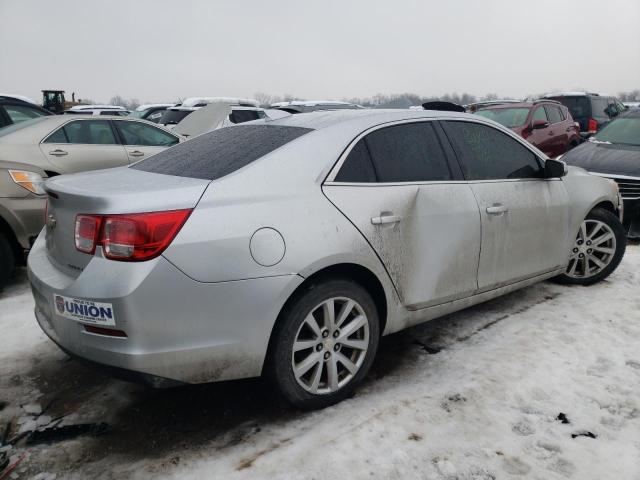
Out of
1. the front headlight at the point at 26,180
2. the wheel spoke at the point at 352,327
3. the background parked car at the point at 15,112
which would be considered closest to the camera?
the wheel spoke at the point at 352,327

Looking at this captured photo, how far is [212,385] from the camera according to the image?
10.1ft

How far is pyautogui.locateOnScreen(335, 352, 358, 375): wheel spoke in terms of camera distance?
276 centimetres

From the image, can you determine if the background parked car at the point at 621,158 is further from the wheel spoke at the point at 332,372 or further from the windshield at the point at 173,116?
the windshield at the point at 173,116

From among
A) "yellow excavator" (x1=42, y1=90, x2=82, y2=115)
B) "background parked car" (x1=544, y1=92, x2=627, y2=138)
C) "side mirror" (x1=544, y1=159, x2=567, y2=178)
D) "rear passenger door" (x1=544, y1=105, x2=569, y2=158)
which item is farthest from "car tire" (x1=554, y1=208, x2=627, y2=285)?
"yellow excavator" (x1=42, y1=90, x2=82, y2=115)

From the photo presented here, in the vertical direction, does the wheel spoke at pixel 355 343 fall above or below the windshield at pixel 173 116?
→ below

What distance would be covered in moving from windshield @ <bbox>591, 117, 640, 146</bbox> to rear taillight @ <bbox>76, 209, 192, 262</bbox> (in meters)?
6.82

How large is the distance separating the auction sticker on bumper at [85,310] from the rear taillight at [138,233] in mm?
222

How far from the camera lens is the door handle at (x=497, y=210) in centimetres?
340

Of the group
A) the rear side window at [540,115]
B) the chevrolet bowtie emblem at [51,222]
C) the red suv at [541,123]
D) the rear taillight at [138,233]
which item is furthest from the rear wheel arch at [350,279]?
the rear side window at [540,115]

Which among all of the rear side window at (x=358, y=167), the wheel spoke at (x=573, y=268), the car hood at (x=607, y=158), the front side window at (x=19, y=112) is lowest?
the wheel spoke at (x=573, y=268)

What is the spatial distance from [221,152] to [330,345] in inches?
48.2

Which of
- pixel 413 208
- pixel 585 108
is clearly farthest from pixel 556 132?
pixel 413 208

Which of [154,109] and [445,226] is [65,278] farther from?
[154,109]

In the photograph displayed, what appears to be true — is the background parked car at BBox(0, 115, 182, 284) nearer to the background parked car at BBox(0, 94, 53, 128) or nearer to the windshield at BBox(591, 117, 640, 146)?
the background parked car at BBox(0, 94, 53, 128)
